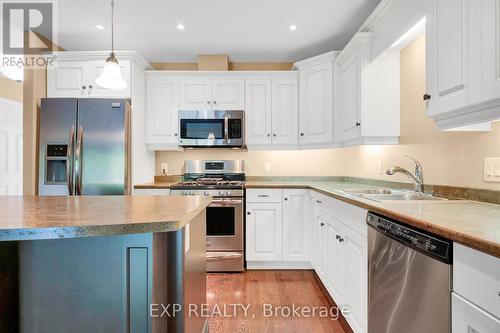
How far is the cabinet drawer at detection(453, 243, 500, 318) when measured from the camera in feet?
2.37

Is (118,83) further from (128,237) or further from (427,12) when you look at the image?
(427,12)

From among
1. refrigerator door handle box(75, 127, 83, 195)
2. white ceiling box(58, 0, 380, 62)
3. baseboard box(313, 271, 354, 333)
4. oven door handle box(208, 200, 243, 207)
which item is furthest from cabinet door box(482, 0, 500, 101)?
refrigerator door handle box(75, 127, 83, 195)

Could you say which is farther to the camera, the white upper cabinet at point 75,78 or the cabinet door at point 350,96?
the white upper cabinet at point 75,78

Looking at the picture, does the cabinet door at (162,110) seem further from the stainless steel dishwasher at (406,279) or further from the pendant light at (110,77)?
A: the stainless steel dishwasher at (406,279)

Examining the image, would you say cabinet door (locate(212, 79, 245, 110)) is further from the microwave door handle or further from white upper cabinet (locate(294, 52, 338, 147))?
white upper cabinet (locate(294, 52, 338, 147))

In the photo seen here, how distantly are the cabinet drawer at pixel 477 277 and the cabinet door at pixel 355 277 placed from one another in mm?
644

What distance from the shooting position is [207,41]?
294 cm

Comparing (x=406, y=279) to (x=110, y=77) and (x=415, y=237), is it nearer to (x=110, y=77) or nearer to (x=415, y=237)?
(x=415, y=237)

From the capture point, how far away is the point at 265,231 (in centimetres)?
290

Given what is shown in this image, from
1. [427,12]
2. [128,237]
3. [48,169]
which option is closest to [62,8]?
[48,169]

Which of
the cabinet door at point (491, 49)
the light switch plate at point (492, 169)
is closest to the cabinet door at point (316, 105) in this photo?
the light switch plate at point (492, 169)

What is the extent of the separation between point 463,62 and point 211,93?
2.52m

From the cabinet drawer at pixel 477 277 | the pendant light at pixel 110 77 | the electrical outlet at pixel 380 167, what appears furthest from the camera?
the electrical outlet at pixel 380 167

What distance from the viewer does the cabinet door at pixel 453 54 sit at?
3.65 ft
